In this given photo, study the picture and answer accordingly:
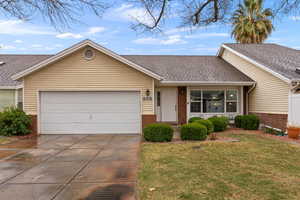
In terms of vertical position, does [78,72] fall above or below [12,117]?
above

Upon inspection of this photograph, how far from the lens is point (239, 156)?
6262 mm

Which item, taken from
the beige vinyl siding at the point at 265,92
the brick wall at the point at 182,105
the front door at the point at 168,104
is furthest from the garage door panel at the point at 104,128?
the beige vinyl siding at the point at 265,92

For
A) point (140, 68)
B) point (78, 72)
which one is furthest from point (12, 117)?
point (140, 68)

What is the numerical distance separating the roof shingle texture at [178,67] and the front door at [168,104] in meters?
0.94

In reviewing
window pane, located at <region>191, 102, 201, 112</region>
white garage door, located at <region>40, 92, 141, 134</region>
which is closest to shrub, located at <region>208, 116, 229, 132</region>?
window pane, located at <region>191, 102, 201, 112</region>

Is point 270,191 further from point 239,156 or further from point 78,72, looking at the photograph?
point 78,72

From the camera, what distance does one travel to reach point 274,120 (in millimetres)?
10695

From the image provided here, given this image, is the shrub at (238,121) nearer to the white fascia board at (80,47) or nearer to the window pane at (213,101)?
the window pane at (213,101)

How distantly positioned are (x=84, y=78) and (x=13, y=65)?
8.13m

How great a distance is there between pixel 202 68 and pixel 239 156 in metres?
9.15

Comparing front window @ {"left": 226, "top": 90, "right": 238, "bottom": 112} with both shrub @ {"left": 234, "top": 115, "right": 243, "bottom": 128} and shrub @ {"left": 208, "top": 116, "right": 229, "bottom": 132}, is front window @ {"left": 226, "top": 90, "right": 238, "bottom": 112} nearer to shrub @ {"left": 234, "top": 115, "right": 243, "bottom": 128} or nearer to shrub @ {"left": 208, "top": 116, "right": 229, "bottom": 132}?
shrub @ {"left": 234, "top": 115, "right": 243, "bottom": 128}

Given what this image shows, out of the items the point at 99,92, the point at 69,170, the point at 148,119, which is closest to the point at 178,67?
the point at 148,119

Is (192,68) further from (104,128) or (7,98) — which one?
(7,98)

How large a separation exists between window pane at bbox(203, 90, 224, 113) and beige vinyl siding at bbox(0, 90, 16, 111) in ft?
37.0
